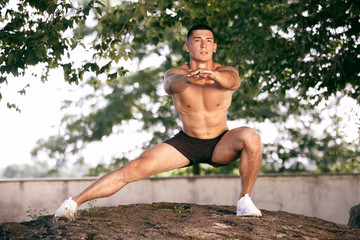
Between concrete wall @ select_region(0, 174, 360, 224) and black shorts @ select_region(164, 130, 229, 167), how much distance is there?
2.49 m

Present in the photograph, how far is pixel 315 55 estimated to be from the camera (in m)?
5.81

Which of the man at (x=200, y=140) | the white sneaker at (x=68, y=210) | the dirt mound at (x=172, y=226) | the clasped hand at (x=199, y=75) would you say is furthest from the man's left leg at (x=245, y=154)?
the white sneaker at (x=68, y=210)

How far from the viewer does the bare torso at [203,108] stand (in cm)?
384

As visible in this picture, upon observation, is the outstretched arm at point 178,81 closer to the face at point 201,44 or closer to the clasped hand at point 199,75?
the clasped hand at point 199,75

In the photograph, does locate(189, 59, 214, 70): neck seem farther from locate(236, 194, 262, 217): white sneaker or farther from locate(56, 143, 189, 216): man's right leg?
locate(236, 194, 262, 217): white sneaker

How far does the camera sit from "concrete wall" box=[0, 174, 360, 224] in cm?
581

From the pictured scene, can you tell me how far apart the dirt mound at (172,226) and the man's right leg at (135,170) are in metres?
0.21

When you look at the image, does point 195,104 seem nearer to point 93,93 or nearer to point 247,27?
point 247,27

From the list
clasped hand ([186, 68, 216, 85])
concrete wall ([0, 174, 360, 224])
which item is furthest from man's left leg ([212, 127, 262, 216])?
concrete wall ([0, 174, 360, 224])

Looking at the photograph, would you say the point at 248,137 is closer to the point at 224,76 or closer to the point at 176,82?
the point at 224,76

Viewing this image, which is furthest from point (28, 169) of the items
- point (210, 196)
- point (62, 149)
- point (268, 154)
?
point (210, 196)

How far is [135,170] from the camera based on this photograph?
3.65 meters

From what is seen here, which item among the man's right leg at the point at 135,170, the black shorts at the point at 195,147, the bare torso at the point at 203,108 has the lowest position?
the man's right leg at the point at 135,170

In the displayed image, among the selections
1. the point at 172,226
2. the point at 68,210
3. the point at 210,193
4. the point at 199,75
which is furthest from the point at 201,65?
the point at 210,193
